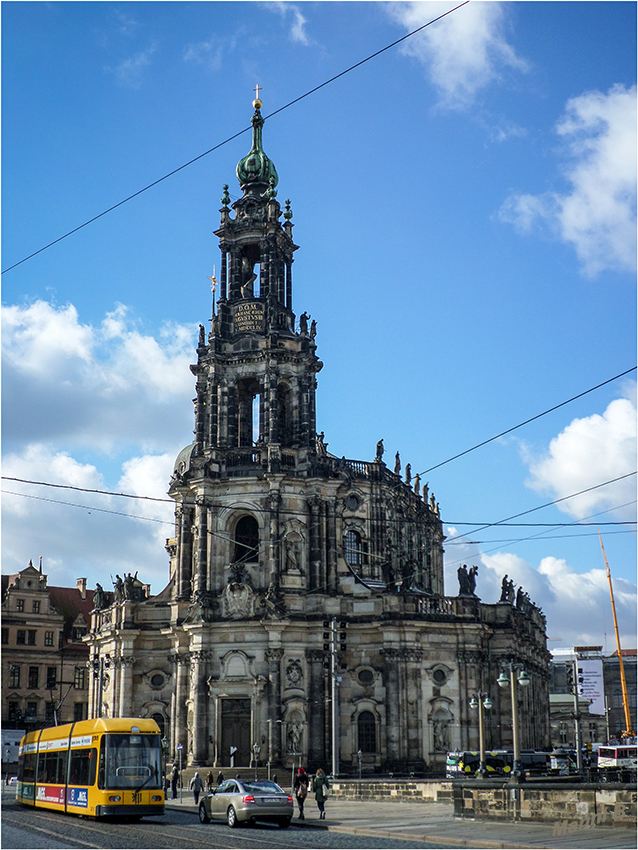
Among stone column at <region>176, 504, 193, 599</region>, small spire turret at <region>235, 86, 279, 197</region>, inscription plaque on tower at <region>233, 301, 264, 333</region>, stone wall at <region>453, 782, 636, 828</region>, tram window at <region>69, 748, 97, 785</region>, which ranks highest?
small spire turret at <region>235, 86, 279, 197</region>

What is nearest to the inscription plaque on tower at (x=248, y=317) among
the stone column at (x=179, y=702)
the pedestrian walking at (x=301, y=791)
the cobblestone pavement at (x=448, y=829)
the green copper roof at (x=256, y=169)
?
the green copper roof at (x=256, y=169)

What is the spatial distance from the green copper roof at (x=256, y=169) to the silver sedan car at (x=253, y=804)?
159ft

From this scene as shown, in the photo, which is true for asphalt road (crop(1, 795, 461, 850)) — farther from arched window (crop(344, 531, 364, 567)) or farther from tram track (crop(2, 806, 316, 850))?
arched window (crop(344, 531, 364, 567))

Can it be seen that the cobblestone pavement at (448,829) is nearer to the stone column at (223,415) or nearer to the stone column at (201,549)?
the stone column at (201,549)

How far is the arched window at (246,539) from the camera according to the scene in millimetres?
62312

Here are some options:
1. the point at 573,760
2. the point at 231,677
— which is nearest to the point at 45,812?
the point at 231,677

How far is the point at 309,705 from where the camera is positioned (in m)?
59.8

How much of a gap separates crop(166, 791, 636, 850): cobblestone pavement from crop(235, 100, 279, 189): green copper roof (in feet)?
152

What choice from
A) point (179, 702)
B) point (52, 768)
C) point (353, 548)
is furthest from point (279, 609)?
point (52, 768)

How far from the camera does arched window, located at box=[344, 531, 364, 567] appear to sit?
227ft

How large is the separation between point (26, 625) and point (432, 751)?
152 ft

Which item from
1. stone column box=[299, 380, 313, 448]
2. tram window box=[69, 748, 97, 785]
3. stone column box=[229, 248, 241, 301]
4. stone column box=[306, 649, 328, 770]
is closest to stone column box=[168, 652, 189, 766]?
Answer: stone column box=[306, 649, 328, 770]

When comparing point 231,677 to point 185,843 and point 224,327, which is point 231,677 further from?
point 185,843

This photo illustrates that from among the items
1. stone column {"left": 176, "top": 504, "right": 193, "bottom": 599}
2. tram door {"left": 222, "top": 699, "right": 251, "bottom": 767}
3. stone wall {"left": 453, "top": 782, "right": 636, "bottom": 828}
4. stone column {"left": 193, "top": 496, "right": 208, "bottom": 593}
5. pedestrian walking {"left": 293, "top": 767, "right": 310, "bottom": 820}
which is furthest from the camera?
stone column {"left": 176, "top": 504, "right": 193, "bottom": 599}
